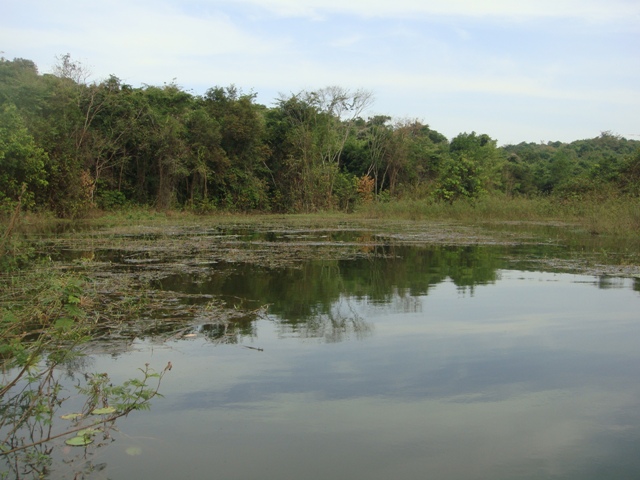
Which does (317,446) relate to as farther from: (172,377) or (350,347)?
(350,347)

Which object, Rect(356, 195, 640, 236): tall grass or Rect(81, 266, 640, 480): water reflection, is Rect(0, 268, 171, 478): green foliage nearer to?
Rect(81, 266, 640, 480): water reflection

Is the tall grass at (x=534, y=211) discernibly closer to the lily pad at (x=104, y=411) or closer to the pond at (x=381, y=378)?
the pond at (x=381, y=378)

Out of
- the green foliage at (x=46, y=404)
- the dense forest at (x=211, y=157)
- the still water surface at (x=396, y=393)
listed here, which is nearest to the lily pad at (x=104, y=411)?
the green foliage at (x=46, y=404)

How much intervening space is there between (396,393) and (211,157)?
A: 2484 centimetres

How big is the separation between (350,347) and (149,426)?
202 cm

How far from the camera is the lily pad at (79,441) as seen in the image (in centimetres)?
317

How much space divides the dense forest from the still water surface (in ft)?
43.9

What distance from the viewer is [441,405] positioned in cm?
383

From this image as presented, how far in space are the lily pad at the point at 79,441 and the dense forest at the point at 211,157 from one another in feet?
48.3

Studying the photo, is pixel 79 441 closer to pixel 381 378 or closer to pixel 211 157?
pixel 381 378

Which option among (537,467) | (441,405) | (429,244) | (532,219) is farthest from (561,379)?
(532,219)

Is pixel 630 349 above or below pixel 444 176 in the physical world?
below

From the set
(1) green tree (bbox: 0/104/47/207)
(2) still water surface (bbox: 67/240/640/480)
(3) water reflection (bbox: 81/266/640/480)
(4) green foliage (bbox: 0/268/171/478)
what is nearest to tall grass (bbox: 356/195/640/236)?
(2) still water surface (bbox: 67/240/640/480)

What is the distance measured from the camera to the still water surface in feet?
10.2
